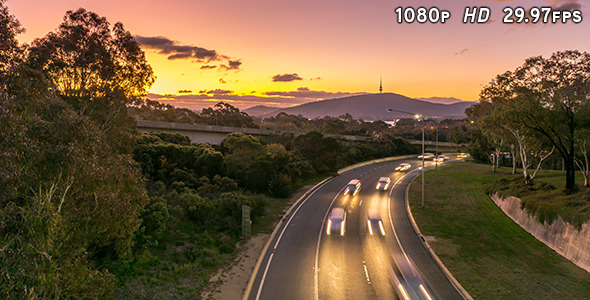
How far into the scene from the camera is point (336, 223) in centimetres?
2834

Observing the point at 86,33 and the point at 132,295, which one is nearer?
the point at 132,295

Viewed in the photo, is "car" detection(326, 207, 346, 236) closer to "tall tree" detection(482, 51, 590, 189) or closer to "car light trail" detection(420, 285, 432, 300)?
"car light trail" detection(420, 285, 432, 300)

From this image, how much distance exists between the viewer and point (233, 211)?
94.7ft

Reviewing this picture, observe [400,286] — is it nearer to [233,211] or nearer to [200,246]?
[200,246]

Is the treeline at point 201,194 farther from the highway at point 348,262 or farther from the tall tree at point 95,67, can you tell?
the tall tree at point 95,67

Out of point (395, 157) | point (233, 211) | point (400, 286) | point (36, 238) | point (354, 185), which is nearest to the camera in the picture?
point (36, 238)

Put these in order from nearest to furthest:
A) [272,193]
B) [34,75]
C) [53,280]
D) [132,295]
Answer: [53,280] < [34,75] < [132,295] < [272,193]

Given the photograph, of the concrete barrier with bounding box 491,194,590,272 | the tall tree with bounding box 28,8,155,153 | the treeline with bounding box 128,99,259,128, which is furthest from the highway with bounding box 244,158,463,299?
the treeline with bounding box 128,99,259,128

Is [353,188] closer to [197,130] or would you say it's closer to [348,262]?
[348,262]

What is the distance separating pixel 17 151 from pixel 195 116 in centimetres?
10752

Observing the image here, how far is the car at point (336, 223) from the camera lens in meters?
26.6

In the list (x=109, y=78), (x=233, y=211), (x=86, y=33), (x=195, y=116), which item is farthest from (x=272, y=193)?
(x=195, y=116)

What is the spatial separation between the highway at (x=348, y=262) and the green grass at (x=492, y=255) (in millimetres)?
1426

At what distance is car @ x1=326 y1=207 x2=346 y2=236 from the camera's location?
87.3 ft
